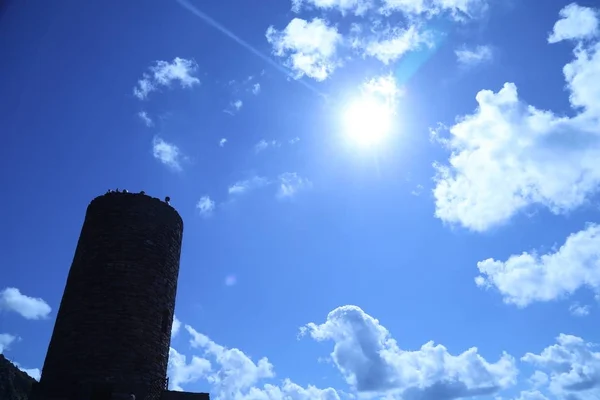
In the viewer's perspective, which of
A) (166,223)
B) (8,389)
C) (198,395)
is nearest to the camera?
(198,395)

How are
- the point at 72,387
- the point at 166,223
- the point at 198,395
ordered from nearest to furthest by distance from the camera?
the point at 72,387, the point at 198,395, the point at 166,223

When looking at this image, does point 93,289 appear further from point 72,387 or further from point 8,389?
point 8,389

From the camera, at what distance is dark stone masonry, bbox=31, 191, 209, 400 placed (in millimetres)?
14453

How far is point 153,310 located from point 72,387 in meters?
3.33

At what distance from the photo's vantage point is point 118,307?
50.6 ft

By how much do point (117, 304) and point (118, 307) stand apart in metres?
0.11

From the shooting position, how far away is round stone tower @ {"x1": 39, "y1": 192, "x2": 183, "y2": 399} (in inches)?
571

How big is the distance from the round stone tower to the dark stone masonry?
0.03 meters

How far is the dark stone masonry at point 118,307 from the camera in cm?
1445

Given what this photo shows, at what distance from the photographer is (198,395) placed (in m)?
16.2

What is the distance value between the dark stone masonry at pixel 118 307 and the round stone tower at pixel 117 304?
30 millimetres

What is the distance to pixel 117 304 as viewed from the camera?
15.5 m

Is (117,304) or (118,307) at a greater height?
(117,304)

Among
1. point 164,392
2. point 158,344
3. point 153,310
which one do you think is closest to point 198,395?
point 164,392
